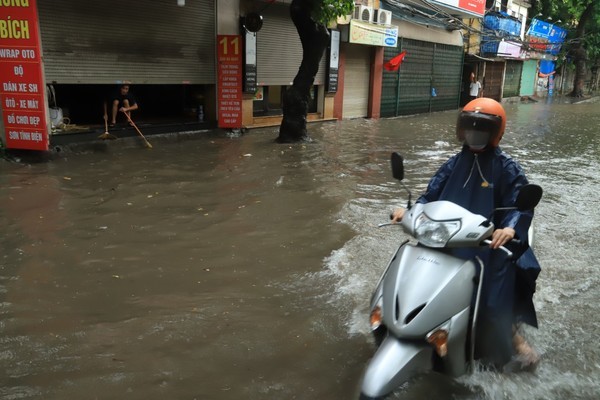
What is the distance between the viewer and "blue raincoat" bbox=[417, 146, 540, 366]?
2.65 m

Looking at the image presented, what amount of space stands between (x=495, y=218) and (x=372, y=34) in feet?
48.6

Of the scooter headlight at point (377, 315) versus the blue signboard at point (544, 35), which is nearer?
the scooter headlight at point (377, 315)

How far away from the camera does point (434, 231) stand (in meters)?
2.46

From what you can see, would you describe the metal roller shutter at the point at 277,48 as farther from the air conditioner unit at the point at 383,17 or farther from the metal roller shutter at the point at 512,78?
the metal roller shutter at the point at 512,78

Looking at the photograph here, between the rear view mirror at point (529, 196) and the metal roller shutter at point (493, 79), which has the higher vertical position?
the metal roller shutter at point (493, 79)

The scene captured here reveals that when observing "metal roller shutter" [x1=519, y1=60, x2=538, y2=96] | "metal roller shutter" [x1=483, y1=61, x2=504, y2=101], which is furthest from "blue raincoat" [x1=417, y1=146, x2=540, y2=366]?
"metal roller shutter" [x1=519, y1=60, x2=538, y2=96]

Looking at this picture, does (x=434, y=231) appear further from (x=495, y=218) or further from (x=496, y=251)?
(x=495, y=218)

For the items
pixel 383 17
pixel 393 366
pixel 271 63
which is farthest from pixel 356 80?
pixel 393 366

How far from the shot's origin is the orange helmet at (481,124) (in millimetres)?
2760

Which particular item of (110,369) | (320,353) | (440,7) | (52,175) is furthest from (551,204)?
(440,7)

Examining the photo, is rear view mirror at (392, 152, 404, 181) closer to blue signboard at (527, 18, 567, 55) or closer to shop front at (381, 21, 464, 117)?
shop front at (381, 21, 464, 117)

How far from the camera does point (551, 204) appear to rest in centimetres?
689

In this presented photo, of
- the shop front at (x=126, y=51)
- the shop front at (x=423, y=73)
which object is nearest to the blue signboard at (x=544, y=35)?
the shop front at (x=423, y=73)

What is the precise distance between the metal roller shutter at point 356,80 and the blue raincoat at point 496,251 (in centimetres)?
1435
